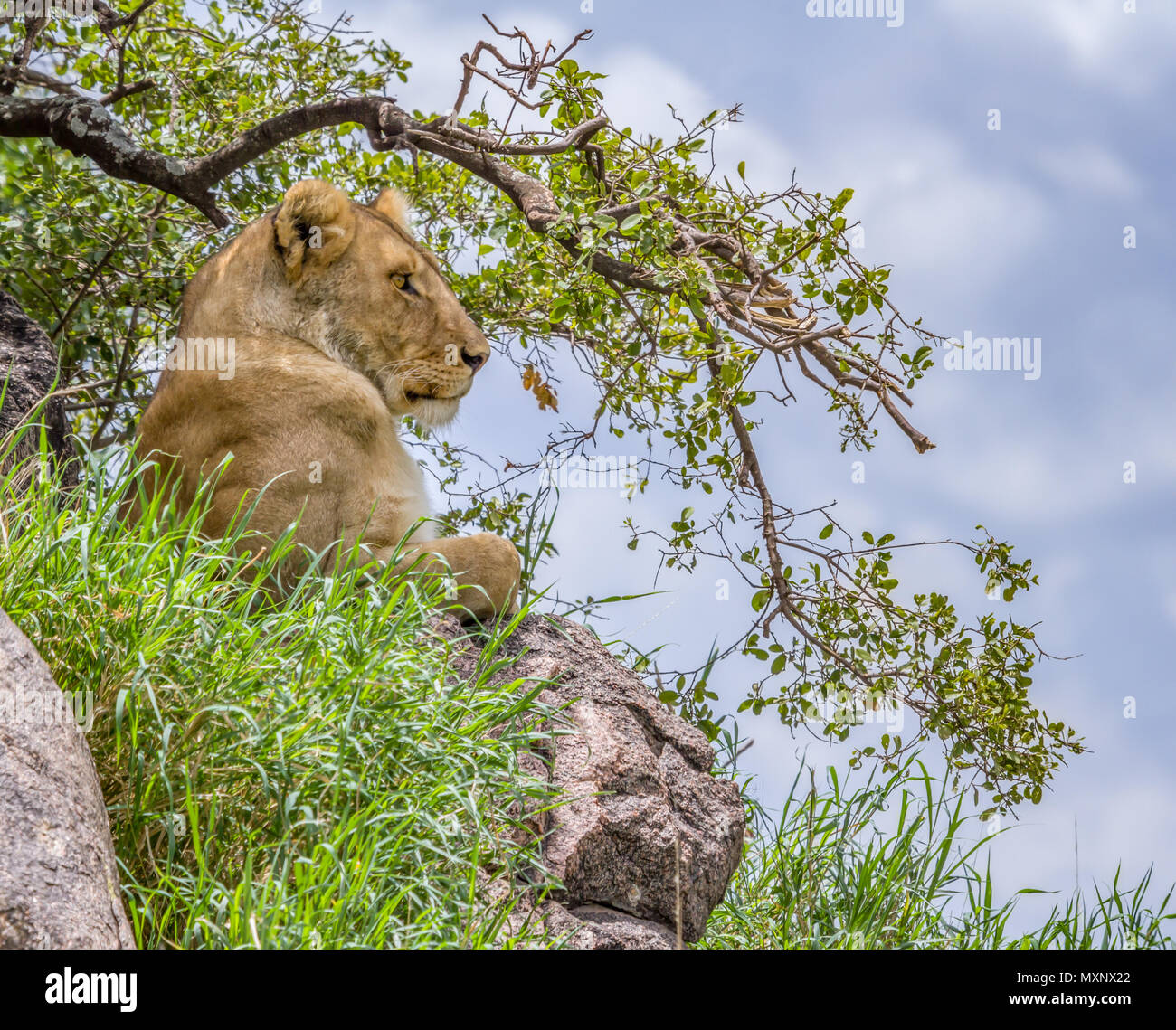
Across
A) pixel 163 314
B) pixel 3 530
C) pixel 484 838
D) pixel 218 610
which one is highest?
pixel 163 314

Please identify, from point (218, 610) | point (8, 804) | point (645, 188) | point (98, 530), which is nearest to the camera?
point (8, 804)

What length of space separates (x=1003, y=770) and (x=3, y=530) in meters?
4.80

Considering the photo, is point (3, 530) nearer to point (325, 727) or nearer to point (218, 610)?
point (218, 610)

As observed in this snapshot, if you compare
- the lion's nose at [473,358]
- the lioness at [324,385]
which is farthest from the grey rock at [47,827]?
the lion's nose at [473,358]

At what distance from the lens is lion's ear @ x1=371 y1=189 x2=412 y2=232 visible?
5.73m

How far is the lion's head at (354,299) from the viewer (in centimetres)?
496

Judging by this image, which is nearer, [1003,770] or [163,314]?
[1003,770]

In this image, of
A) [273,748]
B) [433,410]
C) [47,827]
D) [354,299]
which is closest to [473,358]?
[433,410]

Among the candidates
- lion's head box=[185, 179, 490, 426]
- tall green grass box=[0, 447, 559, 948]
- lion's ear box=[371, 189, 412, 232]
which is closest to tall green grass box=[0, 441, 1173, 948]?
tall green grass box=[0, 447, 559, 948]

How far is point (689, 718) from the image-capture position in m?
5.97

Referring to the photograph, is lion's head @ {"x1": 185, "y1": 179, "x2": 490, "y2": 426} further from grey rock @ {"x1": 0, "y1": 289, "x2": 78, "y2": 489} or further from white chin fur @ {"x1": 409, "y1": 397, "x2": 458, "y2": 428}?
grey rock @ {"x1": 0, "y1": 289, "x2": 78, "y2": 489}

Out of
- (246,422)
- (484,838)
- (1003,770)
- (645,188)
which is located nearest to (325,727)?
(484,838)
